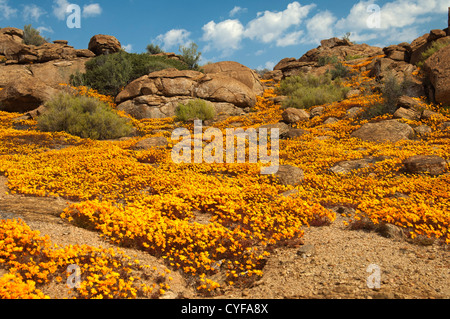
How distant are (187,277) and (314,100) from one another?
23092 mm

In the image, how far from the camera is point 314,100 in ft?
85.1

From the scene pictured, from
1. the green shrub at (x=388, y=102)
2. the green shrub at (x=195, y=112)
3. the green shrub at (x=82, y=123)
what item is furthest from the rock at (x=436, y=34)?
the green shrub at (x=82, y=123)

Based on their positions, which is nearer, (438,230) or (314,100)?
(438,230)

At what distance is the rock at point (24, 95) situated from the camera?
81.2 feet

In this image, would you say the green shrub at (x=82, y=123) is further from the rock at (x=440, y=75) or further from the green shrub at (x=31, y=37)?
the green shrub at (x=31, y=37)

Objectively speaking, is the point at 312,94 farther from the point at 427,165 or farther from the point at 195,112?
the point at 427,165

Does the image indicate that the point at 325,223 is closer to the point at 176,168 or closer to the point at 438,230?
the point at 438,230

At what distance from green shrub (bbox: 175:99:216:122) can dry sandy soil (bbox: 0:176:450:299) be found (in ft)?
53.6

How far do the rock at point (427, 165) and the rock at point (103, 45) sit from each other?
3443cm

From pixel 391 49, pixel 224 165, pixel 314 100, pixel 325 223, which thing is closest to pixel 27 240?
pixel 325 223

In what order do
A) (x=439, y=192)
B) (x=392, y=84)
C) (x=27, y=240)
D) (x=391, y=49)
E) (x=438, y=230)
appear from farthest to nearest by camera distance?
(x=391, y=49) → (x=392, y=84) → (x=439, y=192) → (x=438, y=230) → (x=27, y=240)

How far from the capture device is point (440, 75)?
18.8 meters

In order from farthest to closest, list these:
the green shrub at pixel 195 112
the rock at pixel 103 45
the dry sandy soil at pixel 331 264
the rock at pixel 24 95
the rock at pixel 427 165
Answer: the rock at pixel 103 45 → the rock at pixel 24 95 → the green shrub at pixel 195 112 → the rock at pixel 427 165 → the dry sandy soil at pixel 331 264

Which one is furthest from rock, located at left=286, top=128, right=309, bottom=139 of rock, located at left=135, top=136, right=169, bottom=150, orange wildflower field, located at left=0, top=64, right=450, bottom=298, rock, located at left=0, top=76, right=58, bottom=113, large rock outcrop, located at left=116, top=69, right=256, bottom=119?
rock, located at left=0, top=76, right=58, bottom=113
